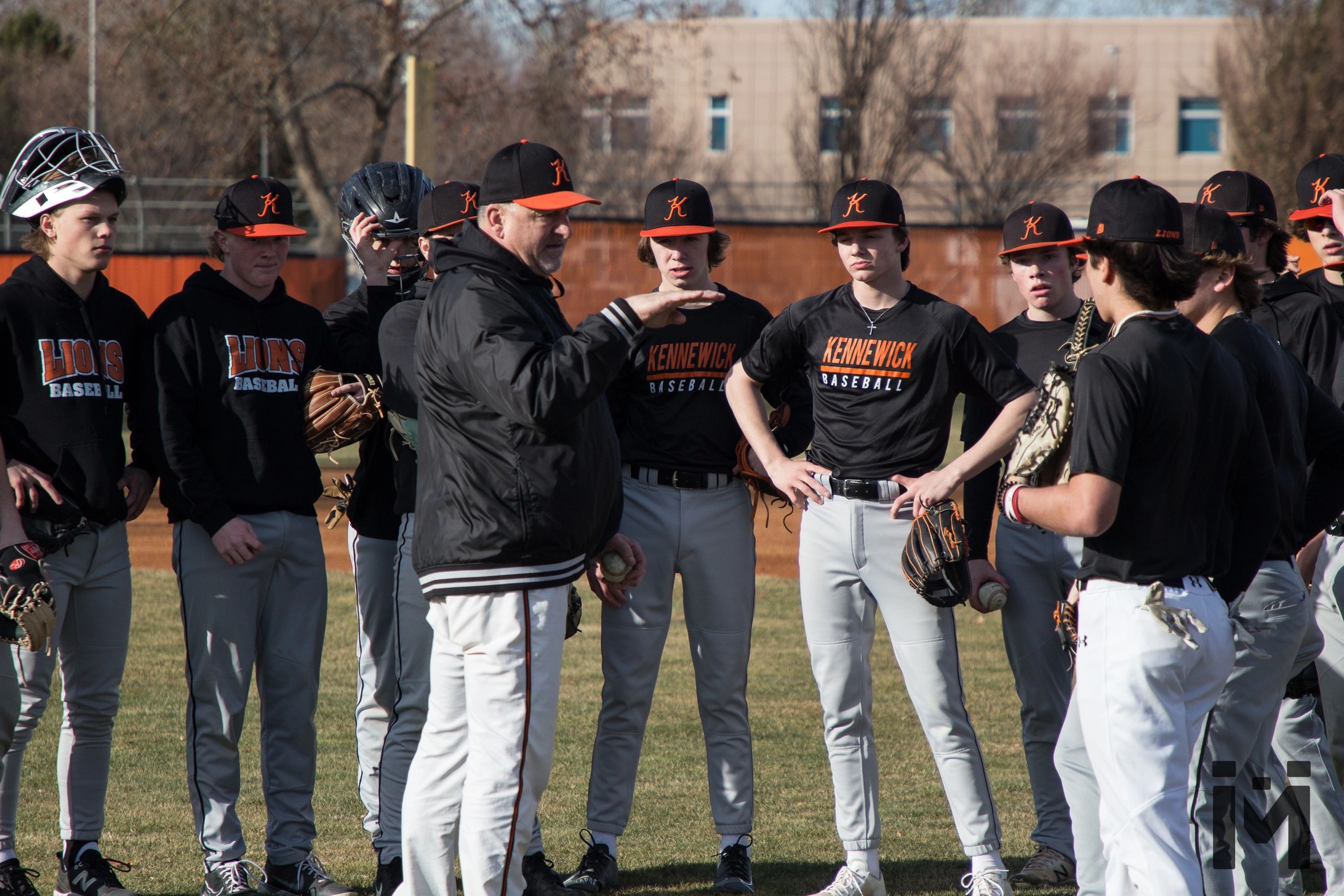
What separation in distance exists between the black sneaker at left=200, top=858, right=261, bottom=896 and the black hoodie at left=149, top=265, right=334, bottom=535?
3.71 feet

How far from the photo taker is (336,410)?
14.9 ft

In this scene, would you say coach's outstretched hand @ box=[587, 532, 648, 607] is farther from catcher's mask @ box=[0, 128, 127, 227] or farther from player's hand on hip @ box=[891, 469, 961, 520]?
catcher's mask @ box=[0, 128, 127, 227]

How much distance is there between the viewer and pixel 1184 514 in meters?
3.18

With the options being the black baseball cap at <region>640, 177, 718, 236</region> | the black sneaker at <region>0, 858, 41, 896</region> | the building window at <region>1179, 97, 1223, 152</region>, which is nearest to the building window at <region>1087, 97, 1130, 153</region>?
the building window at <region>1179, 97, 1223, 152</region>

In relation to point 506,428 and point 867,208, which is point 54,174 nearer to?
point 506,428

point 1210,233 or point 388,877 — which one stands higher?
point 1210,233

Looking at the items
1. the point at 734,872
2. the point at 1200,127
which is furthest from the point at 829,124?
the point at 734,872

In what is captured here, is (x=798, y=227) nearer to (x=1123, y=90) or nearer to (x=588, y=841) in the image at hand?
(x=588, y=841)

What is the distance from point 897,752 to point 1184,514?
3.33 metres

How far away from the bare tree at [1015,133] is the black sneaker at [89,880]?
27633mm

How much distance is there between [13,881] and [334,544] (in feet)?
24.6

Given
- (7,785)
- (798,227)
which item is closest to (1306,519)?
(7,785)

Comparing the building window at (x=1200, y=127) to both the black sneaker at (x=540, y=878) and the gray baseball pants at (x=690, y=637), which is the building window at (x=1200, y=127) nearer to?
the gray baseball pants at (x=690, y=637)

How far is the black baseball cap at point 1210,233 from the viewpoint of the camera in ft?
11.7
